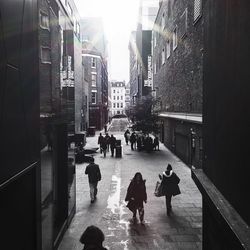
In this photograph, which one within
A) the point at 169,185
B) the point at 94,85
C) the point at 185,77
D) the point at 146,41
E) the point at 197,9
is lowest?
the point at 169,185

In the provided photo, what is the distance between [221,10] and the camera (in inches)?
216

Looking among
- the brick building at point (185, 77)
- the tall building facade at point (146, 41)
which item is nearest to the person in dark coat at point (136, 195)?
the brick building at point (185, 77)

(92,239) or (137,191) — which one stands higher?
(92,239)

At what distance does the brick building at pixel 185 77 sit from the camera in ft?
58.3

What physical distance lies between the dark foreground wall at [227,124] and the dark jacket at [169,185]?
11.8 ft

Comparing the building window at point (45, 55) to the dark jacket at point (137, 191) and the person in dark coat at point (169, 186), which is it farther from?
the person in dark coat at point (169, 186)

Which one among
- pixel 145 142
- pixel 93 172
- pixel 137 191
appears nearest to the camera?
pixel 137 191

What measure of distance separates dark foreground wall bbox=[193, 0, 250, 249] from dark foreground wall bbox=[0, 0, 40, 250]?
8.40 feet

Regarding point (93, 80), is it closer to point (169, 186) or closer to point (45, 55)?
point (169, 186)

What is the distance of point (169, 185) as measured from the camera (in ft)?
36.4

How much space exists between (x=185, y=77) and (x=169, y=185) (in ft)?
38.0

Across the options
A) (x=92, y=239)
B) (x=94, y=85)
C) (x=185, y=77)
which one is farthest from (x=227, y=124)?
(x=94, y=85)

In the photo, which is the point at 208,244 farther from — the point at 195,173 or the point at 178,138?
the point at 178,138

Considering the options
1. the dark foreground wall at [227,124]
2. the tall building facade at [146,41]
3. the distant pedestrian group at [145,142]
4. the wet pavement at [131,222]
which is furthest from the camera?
the tall building facade at [146,41]
